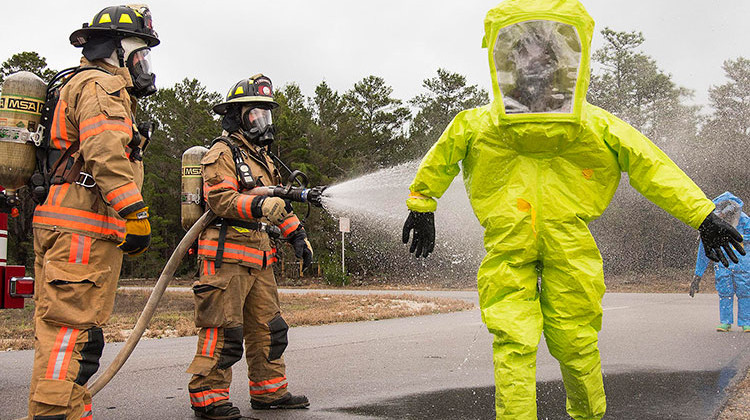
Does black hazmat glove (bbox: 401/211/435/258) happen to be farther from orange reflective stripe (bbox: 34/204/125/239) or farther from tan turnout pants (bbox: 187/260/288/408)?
orange reflective stripe (bbox: 34/204/125/239)

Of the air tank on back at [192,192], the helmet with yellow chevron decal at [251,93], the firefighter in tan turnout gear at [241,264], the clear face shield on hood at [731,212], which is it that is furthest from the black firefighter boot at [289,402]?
the clear face shield on hood at [731,212]

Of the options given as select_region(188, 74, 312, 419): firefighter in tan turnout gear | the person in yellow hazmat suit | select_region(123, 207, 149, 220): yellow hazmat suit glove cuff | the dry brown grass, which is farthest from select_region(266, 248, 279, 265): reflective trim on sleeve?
the dry brown grass

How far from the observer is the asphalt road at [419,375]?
4.58m

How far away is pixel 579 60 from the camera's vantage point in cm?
335

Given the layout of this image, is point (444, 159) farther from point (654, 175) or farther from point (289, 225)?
point (289, 225)

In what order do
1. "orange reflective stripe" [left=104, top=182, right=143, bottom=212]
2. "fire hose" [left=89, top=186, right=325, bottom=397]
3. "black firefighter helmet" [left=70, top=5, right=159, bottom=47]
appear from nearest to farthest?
"orange reflective stripe" [left=104, top=182, right=143, bottom=212] → "black firefighter helmet" [left=70, top=5, right=159, bottom=47] → "fire hose" [left=89, top=186, right=325, bottom=397]

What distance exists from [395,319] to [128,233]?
7608 mm

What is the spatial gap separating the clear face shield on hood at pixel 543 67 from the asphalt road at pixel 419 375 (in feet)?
6.86

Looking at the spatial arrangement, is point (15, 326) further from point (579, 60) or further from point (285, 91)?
point (285, 91)

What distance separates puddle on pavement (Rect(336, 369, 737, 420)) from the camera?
14.3 feet

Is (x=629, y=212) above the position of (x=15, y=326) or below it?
above

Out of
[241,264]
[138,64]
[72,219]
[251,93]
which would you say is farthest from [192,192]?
[72,219]

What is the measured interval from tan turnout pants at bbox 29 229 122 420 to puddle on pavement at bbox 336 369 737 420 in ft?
5.90

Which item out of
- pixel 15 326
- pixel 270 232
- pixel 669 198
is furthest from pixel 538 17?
pixel 15 326
